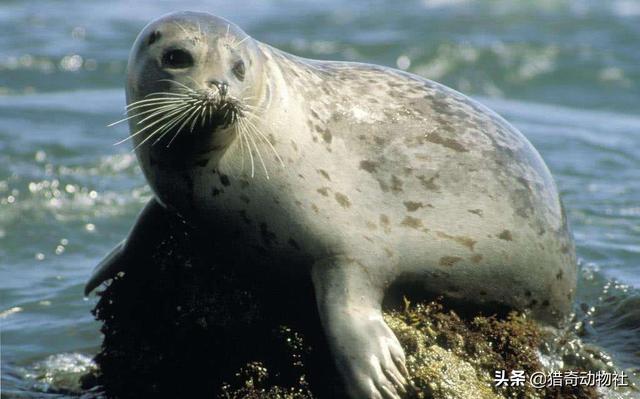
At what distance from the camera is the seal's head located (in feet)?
16.7

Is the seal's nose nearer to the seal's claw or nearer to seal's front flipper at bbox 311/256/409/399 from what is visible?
seal's front flipper at bbox 311/256/409/399

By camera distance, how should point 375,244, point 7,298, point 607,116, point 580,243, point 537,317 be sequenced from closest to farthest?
point 375,244
point 537,317
point 7,298
point 580,243
point 607,116

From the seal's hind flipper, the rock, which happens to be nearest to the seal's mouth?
the rock

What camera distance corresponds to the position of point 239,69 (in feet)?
17.3

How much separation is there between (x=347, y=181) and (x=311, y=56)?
1090cm

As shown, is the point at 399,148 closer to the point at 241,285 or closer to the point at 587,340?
the point at 241,285

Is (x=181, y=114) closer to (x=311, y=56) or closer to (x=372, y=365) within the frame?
(x=372, y=365)

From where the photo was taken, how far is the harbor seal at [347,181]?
5.20 metres

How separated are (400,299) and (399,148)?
0.74 m

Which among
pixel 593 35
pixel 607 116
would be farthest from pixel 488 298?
pixel 593 35

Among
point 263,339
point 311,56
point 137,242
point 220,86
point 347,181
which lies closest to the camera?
→ point 220,86

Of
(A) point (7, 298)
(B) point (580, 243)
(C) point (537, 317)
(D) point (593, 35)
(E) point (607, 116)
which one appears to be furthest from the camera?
(D) point (593, 35)

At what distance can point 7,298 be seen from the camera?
8023 millimetres

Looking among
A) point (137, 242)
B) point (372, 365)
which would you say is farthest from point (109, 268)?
point (372, 365)
